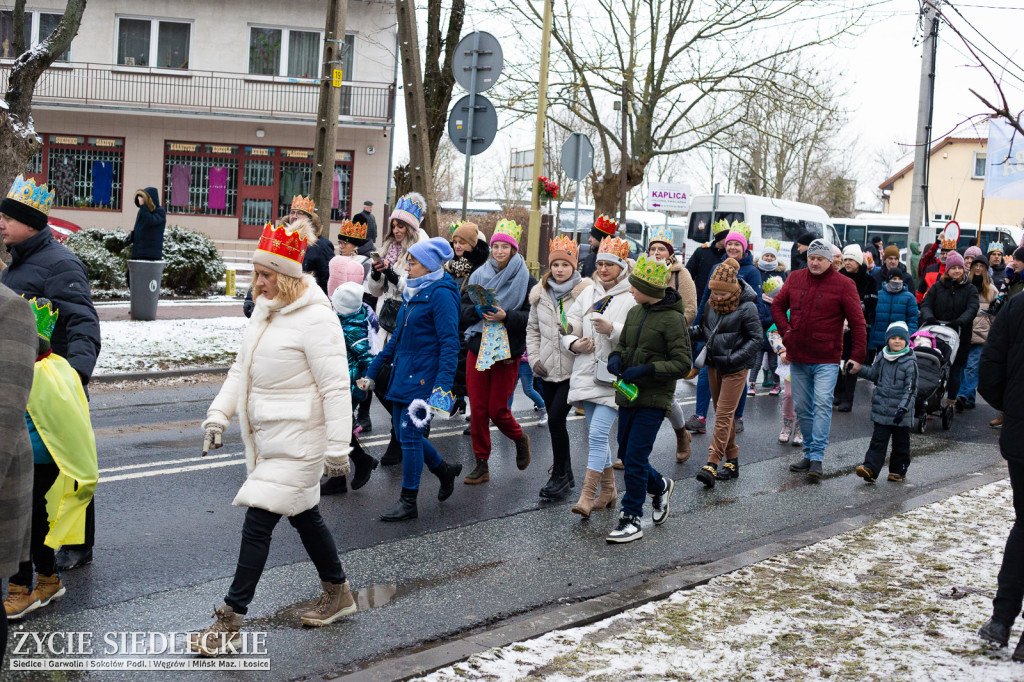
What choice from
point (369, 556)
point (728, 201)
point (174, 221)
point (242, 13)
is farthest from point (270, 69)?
point (369, 556)

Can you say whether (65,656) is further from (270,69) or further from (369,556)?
(270,69)

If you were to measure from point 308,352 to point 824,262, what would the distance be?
18.4ft

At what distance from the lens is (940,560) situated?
645 cm

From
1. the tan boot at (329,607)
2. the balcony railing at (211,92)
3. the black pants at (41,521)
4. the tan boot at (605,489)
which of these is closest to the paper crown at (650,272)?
the tan boot at (605,489)

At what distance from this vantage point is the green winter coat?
254 inches

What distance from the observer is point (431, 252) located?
679 cm

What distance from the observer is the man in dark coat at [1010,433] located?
16.4 ft

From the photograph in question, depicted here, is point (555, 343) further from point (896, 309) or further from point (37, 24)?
point (37, 24)

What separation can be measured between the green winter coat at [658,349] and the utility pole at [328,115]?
7310 mm

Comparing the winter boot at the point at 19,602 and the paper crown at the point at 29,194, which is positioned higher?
the paper crown at the point at 29,194

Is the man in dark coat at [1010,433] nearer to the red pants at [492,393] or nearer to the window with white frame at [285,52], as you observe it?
the red pants at [492,393]

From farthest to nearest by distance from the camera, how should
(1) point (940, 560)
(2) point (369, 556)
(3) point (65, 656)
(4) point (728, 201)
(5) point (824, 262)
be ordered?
(4) point (728, 201) < (5) point (824, 262) < (1) point (940, 560) < (2) point (369, 556) < (3) point (65, 656)

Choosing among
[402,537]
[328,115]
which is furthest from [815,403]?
[328,115]

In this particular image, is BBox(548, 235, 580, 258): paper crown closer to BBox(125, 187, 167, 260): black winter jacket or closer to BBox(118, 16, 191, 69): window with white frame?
BBox(125, 187, 167, 260): black winter jacket
